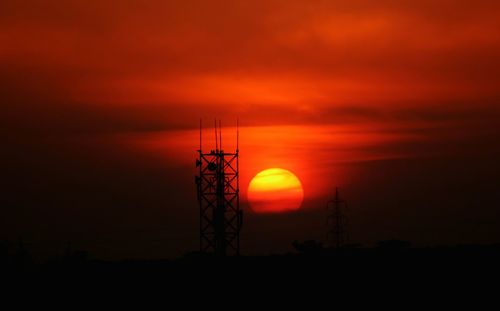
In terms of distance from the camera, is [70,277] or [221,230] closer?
[70,277]

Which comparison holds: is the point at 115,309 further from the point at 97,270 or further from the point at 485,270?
the point at 485,270

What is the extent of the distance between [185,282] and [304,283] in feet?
18.0

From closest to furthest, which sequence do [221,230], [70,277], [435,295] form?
[435,295]
[70,277]
[221,230]

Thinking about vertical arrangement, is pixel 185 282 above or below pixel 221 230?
below

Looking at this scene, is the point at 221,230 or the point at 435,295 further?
the point at 221,230

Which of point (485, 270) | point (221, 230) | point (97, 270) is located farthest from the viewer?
point (221, 230)

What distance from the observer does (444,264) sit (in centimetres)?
3259

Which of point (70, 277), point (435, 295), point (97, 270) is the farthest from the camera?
point (97, 270)

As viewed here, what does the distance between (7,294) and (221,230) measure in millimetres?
18000

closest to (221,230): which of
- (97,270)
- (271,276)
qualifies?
(97,270)

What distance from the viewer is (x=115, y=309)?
97.4ft

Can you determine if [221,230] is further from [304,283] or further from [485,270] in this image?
[485,270]

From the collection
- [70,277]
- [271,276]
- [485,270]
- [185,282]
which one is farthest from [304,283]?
[70,277]

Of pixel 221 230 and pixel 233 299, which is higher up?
pixel 221 230
